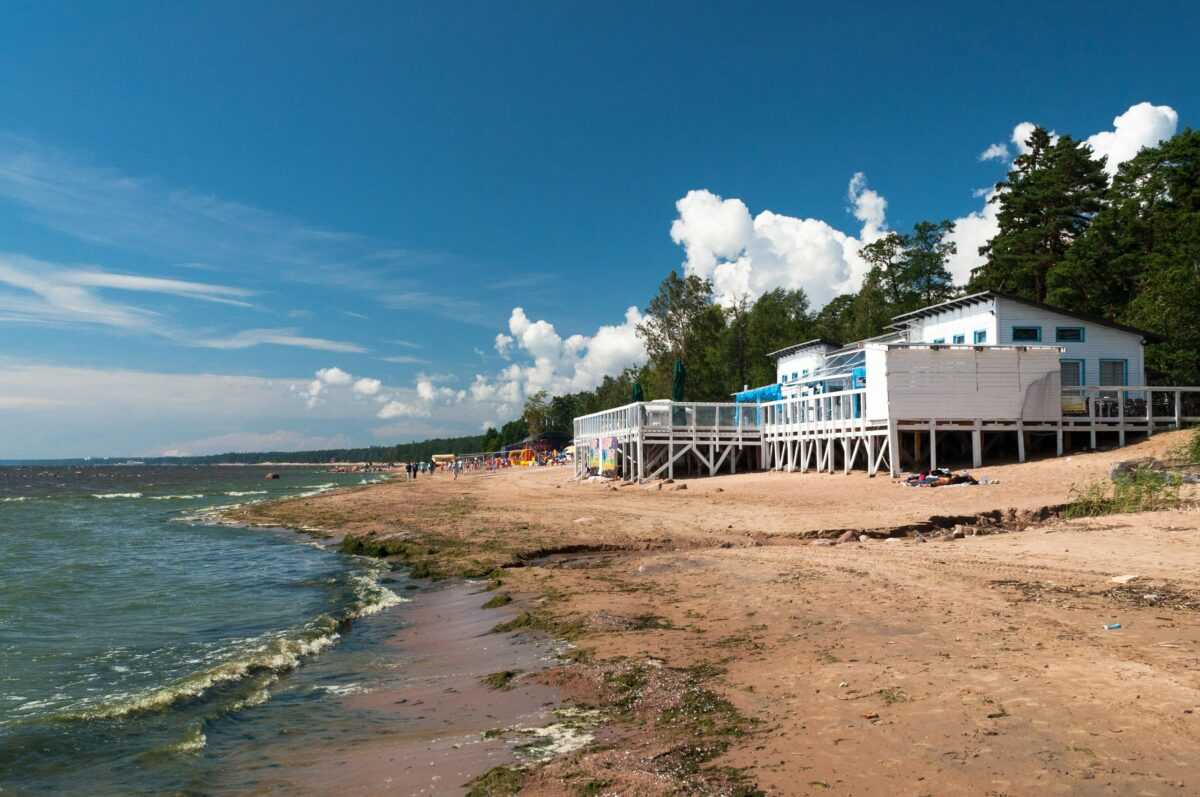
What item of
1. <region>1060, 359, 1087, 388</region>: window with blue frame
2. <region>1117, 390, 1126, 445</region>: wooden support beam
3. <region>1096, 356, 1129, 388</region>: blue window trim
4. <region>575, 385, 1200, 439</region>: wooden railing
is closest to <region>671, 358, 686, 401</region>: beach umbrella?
<region>575, 385, 1200, 439</region>: wooden railing

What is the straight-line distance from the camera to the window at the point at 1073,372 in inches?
1176

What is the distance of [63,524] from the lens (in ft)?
109

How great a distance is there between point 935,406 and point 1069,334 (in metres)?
8.97

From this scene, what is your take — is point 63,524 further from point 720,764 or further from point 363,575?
point 720,764

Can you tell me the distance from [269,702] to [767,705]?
16.5ft

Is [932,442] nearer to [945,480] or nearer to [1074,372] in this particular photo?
[945,480]

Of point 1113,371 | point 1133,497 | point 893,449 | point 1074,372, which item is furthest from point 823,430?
point 1133,497

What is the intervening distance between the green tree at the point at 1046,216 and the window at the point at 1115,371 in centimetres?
1903

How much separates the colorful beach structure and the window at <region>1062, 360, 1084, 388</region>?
0.04 m

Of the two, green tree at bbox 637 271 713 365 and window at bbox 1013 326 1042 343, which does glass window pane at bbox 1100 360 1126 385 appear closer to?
window at bbox 1013 326 1042 343

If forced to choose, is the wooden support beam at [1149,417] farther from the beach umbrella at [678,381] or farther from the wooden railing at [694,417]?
the beach umbrella at [678,381]

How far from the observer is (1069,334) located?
3028 centimetres

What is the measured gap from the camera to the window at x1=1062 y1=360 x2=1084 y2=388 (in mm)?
29866

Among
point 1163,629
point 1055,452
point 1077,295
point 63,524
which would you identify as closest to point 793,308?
point 1077,295
